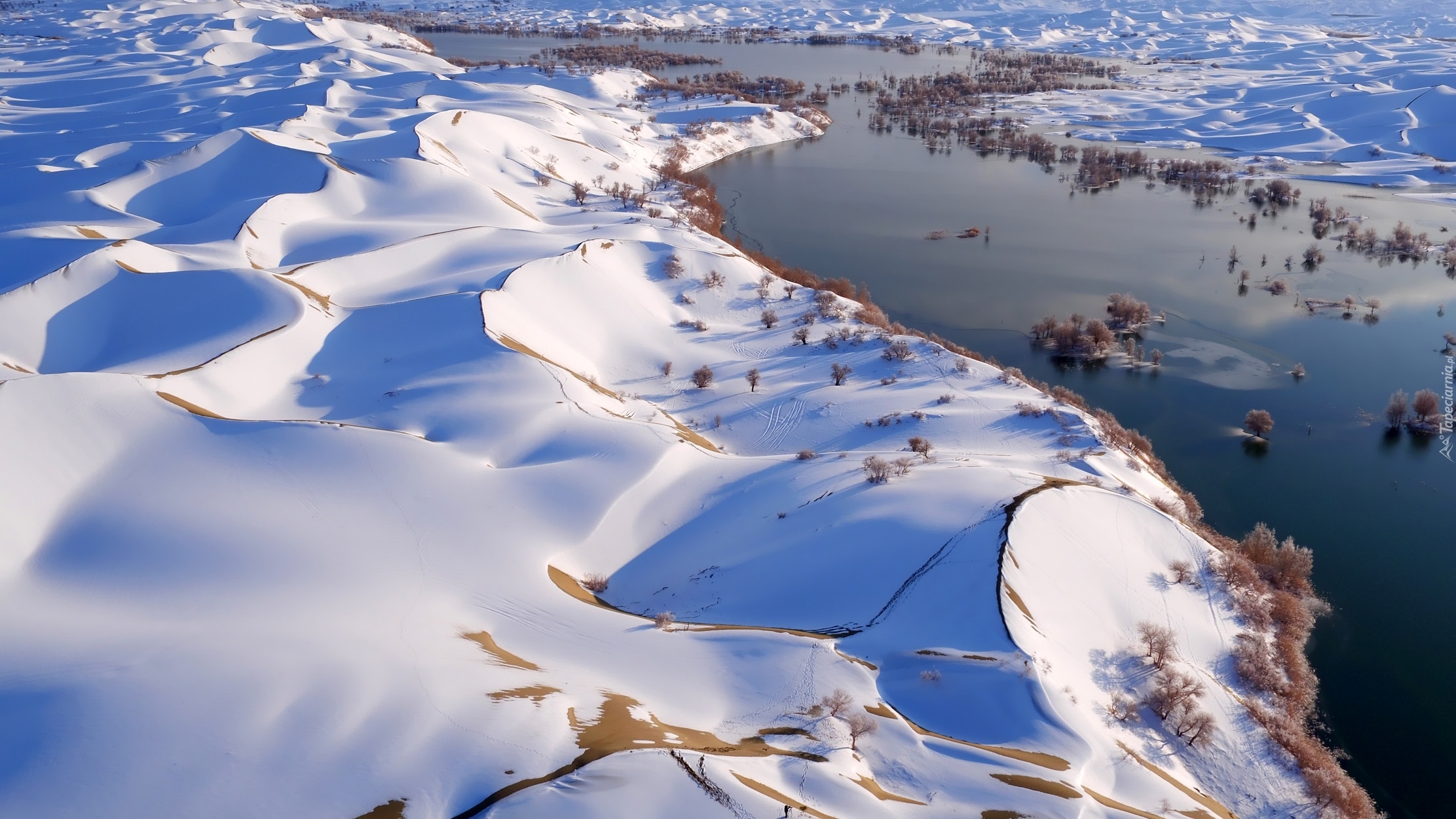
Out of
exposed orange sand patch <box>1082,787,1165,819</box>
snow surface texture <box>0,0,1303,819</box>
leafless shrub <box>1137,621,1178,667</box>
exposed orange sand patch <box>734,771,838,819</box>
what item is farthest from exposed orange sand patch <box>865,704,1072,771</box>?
leafless shrub <box>1137,621,1178,667</box>

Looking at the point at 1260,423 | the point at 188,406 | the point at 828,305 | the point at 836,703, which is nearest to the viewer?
the point at 836,703

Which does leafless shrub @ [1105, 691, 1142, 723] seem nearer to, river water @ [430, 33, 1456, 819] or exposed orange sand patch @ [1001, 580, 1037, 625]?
exposed orange sand patch @ [1001, 580, 1037, 625]

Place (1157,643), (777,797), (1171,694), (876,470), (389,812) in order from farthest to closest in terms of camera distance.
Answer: (876,470) < (1157,643) < (1171,694) < (777,797) < (389,812)

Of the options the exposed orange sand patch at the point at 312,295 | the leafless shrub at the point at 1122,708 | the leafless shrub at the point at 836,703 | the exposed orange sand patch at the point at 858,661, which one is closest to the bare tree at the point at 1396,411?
the leafless shrub at the point at 1122,708

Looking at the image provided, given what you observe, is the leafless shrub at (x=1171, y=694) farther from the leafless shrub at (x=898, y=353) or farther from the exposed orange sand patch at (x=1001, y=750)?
the leafless shrub at (x=898, y=353)

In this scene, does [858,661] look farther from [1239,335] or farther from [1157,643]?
[1239,335]

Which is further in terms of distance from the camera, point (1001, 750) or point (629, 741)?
point (1001, 750)

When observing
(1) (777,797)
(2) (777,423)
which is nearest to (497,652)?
(1) (777,797)

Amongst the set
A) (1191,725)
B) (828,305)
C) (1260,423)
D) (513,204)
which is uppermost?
(513,204)
